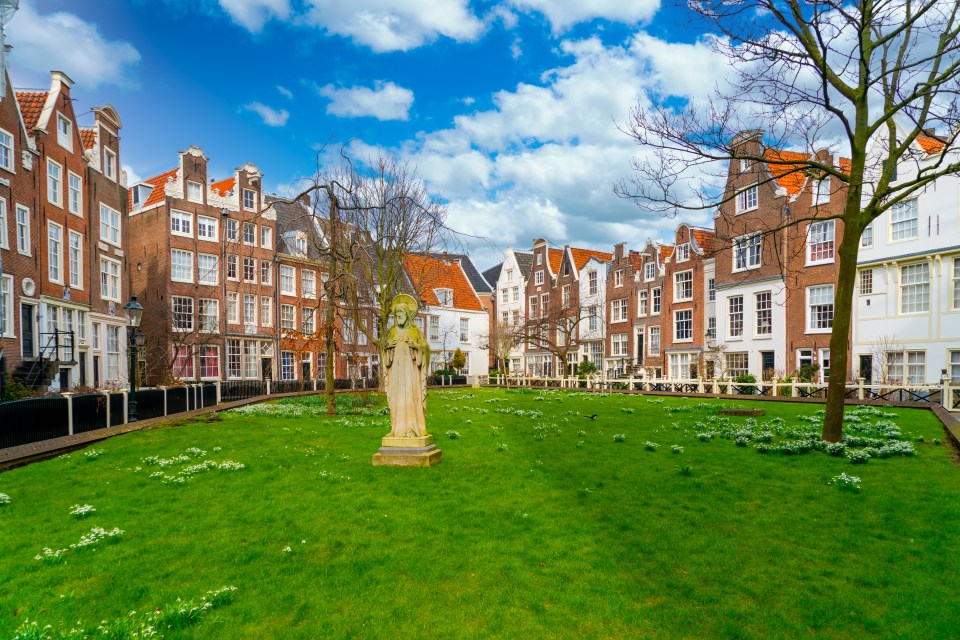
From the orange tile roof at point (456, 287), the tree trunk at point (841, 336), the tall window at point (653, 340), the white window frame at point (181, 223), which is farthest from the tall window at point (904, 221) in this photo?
the white window frame at point (181, 223)

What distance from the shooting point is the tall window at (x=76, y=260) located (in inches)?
1241

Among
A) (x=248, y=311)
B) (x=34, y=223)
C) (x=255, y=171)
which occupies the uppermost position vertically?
(x=255, y=171)

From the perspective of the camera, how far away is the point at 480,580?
6375 mm

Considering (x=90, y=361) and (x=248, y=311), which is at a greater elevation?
(x=248, y=311)

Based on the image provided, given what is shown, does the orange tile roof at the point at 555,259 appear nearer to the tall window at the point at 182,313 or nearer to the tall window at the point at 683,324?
the tall window at the point at 683,324

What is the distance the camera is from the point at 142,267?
147 feet

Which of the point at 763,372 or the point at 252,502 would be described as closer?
the point at 252,502

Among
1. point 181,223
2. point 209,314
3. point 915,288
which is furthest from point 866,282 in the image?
point 181,223

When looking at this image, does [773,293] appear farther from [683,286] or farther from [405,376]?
[405,376]

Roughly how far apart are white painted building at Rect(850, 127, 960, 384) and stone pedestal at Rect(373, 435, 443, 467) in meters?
28.4

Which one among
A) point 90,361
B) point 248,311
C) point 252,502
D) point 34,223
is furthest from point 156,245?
point 252,502

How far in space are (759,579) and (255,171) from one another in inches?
1981

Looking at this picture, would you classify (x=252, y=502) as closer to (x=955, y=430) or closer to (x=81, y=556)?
(x=81, y=556)

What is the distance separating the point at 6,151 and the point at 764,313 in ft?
143
